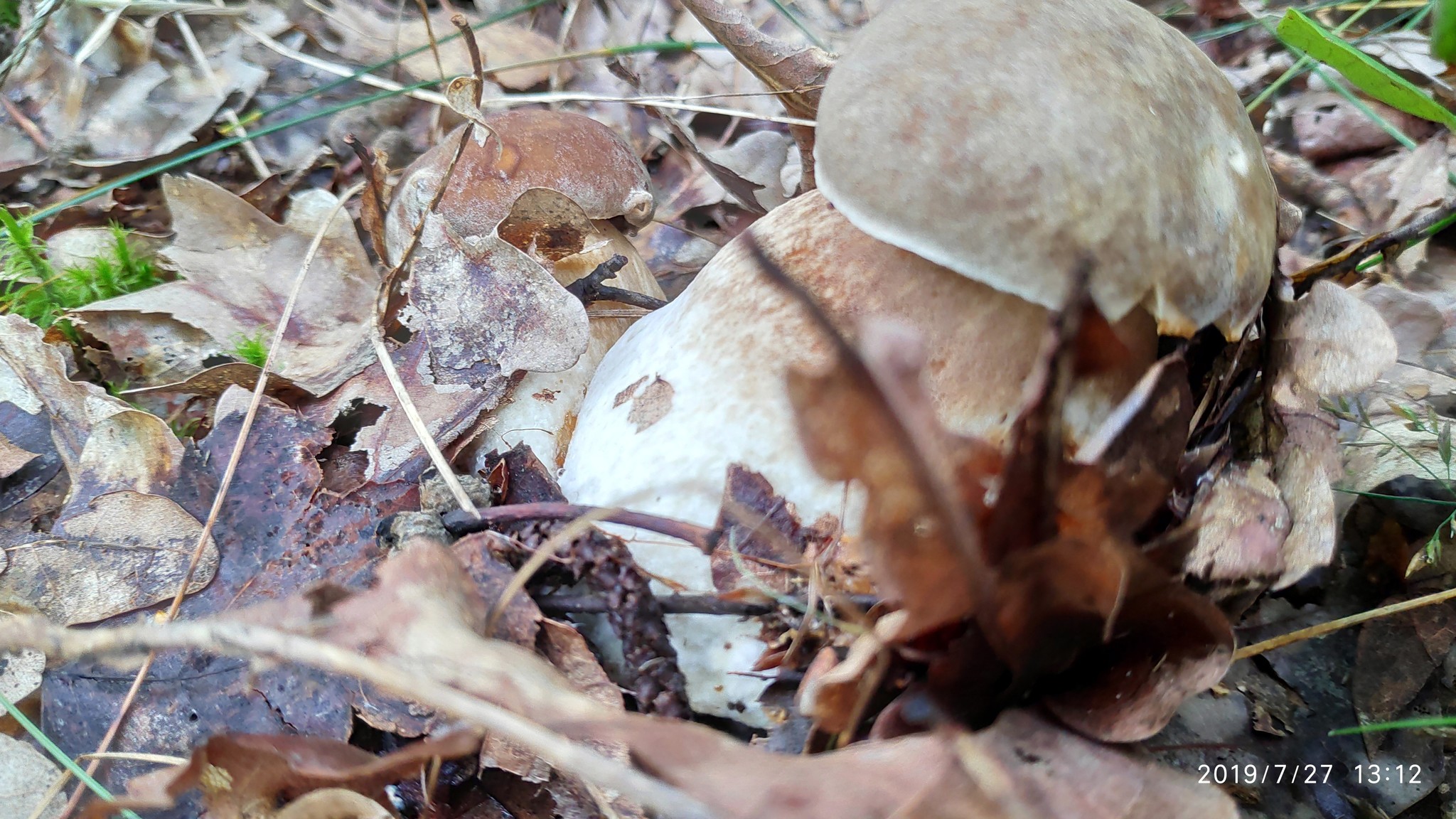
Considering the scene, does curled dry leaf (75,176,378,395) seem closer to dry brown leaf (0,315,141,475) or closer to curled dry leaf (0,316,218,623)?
dry brown leaf (0,315,141,475)

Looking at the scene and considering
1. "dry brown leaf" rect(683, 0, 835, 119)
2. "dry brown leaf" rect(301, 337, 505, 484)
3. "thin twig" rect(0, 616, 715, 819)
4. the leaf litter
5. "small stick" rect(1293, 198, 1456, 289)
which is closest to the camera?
"thin twig" rect(0, 616, 715, 819)

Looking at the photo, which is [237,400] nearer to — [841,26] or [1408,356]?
[1408,356]

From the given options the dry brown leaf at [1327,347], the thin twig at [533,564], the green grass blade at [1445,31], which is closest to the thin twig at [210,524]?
the thin twig at [533,564]

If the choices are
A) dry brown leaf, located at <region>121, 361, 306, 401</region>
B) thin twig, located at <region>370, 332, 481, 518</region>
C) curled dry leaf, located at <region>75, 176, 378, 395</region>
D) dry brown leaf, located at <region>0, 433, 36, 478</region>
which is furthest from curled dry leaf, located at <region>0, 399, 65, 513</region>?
thin twig, located at <region>370, 332, 481, 518</region>

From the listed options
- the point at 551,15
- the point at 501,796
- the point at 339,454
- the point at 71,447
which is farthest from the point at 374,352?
the point at 551,15

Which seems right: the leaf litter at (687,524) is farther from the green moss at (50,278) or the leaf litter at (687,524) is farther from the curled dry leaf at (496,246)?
the green moss at (50,278)
